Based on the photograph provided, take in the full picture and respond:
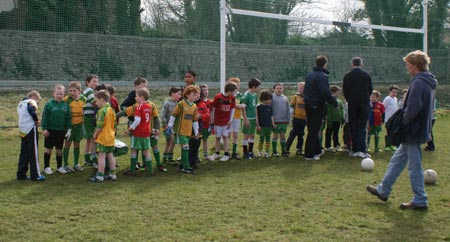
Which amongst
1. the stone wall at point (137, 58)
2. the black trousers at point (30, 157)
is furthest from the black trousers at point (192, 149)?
the stone wall at point (137, 58)

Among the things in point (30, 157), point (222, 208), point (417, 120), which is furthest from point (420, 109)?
point (30, 157)

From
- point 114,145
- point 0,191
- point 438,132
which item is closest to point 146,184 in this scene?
point 114,145

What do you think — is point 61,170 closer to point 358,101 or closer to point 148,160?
point 148,160

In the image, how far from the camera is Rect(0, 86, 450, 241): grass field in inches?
181

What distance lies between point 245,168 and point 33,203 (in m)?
3.65

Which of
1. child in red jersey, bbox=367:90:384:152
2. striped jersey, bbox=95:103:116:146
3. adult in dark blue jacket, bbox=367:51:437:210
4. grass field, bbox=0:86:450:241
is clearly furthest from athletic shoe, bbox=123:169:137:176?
child in red jersey, bbox=367:90:384:152

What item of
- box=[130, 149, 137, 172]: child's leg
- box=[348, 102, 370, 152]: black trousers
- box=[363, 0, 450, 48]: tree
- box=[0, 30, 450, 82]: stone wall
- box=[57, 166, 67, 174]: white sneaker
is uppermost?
box=[363, 0, 450, 48]: tree

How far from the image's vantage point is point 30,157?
23.3 ft

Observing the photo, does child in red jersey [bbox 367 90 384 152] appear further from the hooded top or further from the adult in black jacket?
the hooded top

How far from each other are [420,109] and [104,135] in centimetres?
427

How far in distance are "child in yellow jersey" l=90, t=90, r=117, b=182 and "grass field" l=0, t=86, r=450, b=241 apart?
0.26 metres

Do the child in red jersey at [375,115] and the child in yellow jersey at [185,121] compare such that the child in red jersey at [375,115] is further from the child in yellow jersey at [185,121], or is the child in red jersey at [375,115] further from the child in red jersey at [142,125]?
the child in red jersey at [142,125]

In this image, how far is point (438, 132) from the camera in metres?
14.2

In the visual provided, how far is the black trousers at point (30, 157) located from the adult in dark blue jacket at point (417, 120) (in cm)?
503
